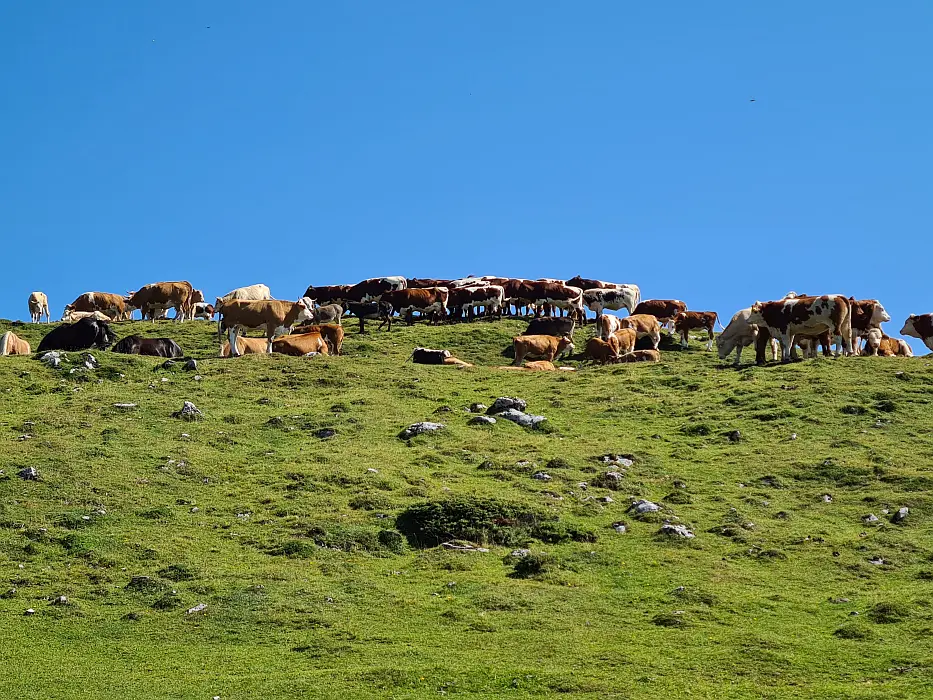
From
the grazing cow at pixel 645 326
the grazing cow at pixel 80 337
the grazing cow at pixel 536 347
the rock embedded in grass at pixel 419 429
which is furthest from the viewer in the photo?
the grazing cow at pixel 645 326

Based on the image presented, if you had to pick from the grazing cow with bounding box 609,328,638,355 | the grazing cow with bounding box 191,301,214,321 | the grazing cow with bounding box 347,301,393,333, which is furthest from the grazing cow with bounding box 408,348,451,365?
the grazing cow with bounding box 191,301,214,321

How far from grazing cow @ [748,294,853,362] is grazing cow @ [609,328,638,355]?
18.1 feet

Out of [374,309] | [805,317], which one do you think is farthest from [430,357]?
[805,317]

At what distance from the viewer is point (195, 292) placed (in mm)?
60375

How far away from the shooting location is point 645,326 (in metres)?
44.2

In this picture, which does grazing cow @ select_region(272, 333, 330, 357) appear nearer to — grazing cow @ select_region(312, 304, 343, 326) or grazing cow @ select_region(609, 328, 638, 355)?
grazing cow @ select_region(312, 304, 343, 326)

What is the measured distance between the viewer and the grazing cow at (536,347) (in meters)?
41.1

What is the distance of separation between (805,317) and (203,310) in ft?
107

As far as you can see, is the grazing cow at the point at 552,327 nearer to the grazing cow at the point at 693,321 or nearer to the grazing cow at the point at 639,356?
the grazing cow at the point at 693,321

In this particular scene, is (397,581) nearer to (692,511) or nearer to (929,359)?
(692,511)

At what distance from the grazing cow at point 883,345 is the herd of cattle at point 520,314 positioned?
49mm

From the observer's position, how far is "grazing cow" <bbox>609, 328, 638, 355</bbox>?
134ft

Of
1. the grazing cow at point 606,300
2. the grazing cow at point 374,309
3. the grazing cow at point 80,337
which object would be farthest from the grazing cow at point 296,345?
the grazing cow at point 606,300

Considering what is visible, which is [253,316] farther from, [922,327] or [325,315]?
[922,327]
